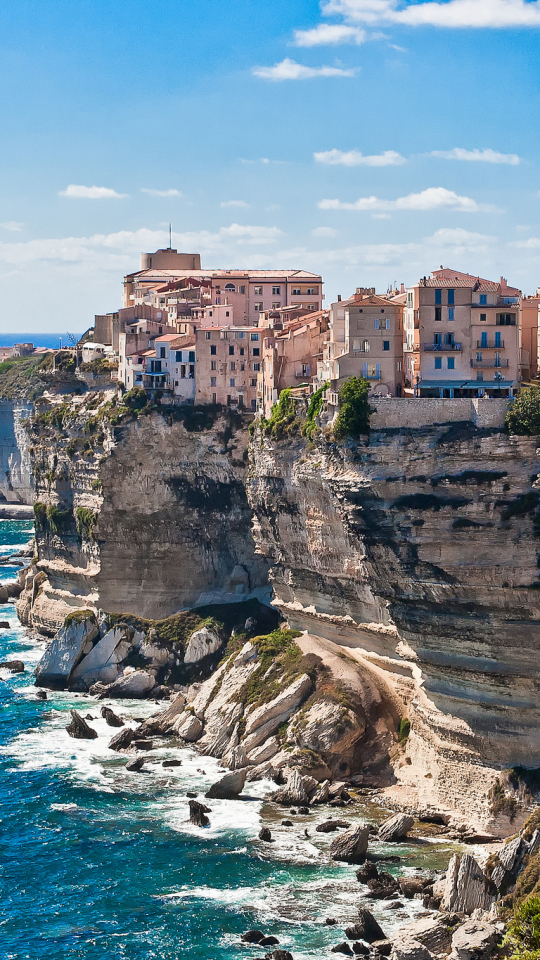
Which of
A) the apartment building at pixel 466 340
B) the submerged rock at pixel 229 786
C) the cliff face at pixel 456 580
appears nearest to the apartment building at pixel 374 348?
the apartment building at pixel 466 340

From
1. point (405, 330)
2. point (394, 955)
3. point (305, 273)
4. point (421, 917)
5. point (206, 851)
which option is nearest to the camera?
point (394, 955)

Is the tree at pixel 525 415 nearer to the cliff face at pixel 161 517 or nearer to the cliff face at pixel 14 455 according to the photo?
the cliff face at pixel 161 517

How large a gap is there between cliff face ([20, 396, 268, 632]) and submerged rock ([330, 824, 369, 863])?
1197 inches

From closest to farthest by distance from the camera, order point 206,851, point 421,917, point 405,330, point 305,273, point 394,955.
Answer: point 394,955 < point 421,917 < point 206,851 < point 405,330 < point 305,273

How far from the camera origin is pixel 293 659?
77.6 meters

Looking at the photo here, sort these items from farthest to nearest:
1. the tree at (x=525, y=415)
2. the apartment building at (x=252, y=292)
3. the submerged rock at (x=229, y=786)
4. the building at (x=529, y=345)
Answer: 1. the apartment building at (x=252, y=292)
2. the building at (x=529, y=345)
3. the submerged rock at (x=229, y=786)
4. the tree at (x=525, y=415)

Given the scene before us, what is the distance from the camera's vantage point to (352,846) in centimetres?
6059

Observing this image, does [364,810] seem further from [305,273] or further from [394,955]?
[305,273]

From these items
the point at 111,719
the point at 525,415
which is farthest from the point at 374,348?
the point at 111,719

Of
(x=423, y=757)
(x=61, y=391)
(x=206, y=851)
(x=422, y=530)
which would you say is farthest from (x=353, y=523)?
(x=61, y=391)

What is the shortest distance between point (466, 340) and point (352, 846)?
73.5ft

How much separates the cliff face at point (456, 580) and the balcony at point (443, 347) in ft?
16.9

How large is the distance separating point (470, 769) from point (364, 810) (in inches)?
196

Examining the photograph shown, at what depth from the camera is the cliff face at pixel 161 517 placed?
300 ft
